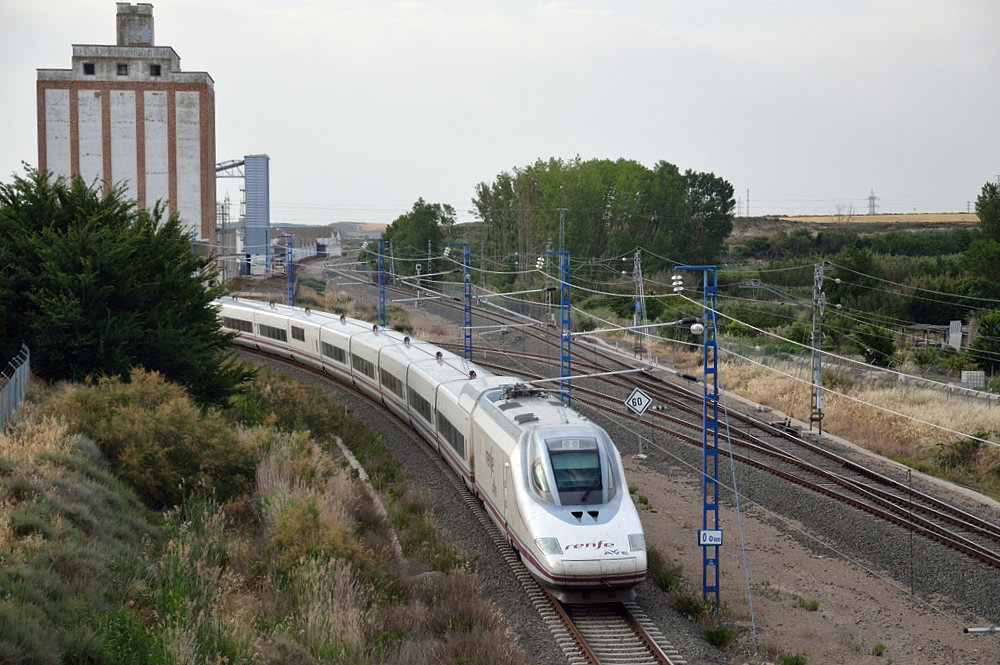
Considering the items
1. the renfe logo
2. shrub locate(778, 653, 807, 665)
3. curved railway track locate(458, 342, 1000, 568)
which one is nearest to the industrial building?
curved railway track locate(458, 342, 1000, 568)

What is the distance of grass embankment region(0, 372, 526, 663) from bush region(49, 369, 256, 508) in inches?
1.2

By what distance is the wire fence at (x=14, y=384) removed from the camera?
18.2 m

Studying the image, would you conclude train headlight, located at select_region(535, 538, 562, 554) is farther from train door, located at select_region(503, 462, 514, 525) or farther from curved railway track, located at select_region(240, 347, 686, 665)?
train door, located at select_region(503, 462, 514, 525)

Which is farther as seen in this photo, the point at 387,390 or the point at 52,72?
the point at 52,72

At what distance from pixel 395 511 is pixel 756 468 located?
423 inches

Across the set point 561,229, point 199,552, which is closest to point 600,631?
point 199,552

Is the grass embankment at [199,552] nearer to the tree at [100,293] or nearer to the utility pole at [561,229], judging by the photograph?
the tree at [100,293]

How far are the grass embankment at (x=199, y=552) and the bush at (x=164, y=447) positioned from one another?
0.03 meters

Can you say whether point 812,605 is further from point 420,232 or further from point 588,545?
point 420,232

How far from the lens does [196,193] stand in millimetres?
66625

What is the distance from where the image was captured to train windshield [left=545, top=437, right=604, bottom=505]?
15945 mm

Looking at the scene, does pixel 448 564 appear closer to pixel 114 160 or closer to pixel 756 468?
pixel 756 468

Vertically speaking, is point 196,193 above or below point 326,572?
above

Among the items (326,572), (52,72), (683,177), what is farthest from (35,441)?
(683,177)
